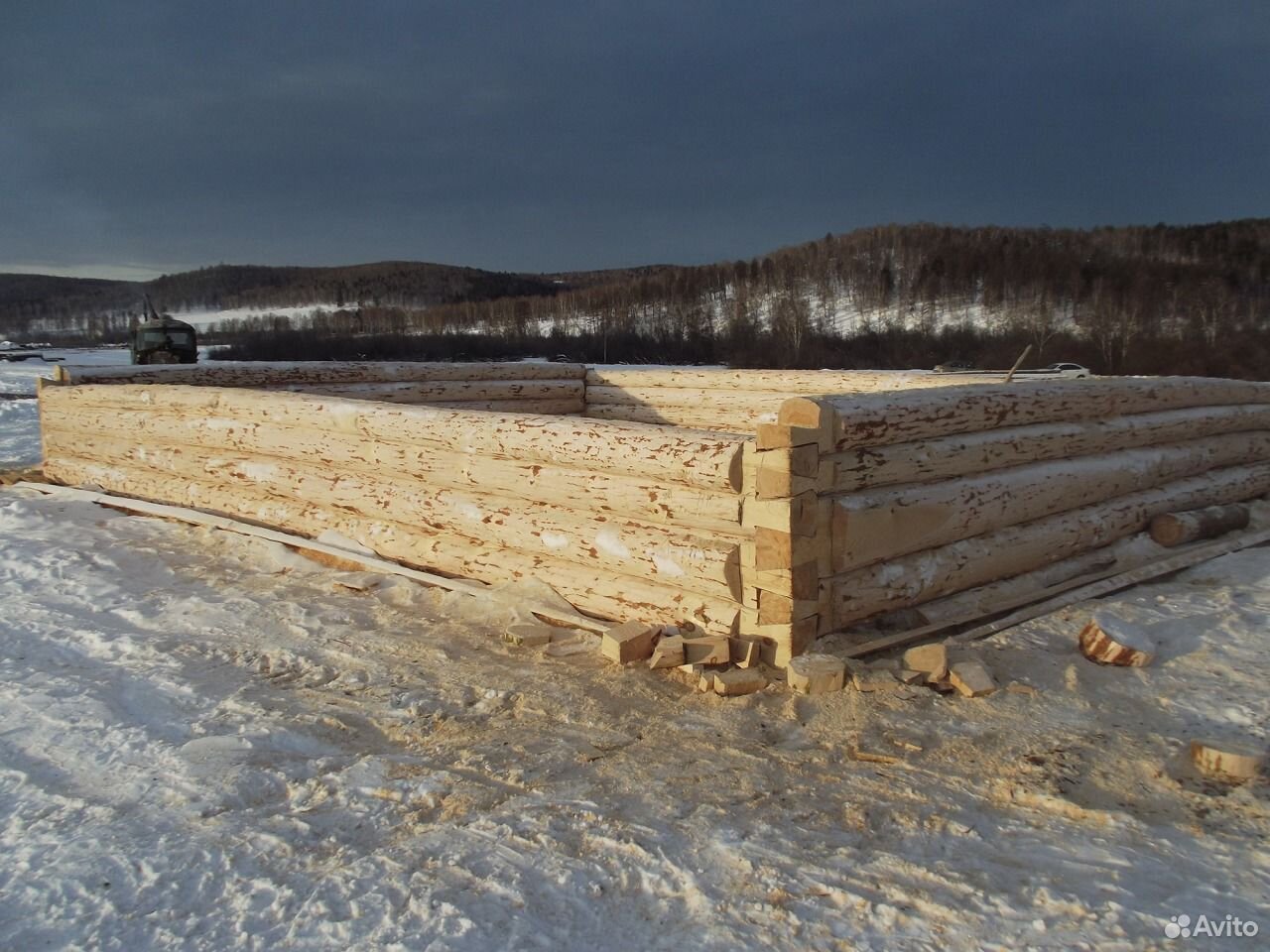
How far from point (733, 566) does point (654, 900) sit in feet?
6.30

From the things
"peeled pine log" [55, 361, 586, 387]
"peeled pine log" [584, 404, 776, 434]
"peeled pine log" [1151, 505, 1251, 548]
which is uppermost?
"peeled pine log" [55, 361, 586, 387]

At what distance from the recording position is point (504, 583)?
16.4 ft

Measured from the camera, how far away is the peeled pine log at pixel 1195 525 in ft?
19.8

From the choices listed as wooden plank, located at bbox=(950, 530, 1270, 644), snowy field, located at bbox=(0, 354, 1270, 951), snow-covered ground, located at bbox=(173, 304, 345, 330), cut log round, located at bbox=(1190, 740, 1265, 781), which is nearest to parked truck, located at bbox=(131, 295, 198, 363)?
snowy field, located at bbox=(0, 354, 1270, 951)

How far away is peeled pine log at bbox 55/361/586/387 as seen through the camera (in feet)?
29.9

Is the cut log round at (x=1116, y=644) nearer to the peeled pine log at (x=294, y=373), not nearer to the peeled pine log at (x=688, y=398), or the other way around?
the peeled pine log at (x=688, y=398)

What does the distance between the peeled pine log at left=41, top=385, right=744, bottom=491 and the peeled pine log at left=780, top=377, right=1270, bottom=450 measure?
469mm

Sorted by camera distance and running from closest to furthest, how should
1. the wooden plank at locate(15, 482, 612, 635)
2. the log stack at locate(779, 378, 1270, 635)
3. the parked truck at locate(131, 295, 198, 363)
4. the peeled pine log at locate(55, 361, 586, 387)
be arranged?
the log stack at locate(779, 378, 1270, 635)
the wooden plank at locate(15, 482, 612, 635)
the peeled pine log at locate(55, 361, 586, 387)
the parked truck at locate(131, 295, 198, 363)

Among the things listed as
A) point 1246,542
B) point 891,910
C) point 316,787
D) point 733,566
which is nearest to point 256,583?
point 316,787

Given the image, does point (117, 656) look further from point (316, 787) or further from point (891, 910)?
point (891, 910)

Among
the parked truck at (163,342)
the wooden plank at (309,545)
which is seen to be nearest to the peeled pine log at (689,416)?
the wooden plank at (309,545)

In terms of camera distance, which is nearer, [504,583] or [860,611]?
[860,611]

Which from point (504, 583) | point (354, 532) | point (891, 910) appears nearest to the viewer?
point (891, 910)

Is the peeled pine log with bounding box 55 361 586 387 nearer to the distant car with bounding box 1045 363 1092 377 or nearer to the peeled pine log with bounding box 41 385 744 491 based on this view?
the peeled pine log with bounding box 41 385 744 491
